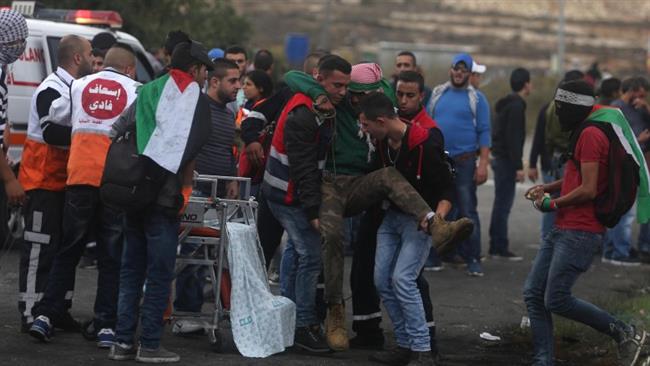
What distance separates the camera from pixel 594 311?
820 centimetres

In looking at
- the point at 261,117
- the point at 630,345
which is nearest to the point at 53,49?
the point at 261,117

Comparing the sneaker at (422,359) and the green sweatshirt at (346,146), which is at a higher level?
the green sweatshirt at (346,146)

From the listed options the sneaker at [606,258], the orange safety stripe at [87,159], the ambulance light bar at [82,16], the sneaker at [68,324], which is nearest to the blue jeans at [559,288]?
the orange safety stripe at [87,159]

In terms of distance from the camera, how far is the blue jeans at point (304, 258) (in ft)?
28.4

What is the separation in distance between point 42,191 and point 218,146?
1306 mm

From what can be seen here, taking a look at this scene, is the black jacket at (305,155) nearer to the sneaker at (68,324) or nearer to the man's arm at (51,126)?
the man's arm at (51,126)

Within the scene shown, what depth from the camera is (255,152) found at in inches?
381

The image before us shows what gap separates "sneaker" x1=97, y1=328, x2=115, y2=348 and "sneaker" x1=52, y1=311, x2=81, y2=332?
0.46 metres

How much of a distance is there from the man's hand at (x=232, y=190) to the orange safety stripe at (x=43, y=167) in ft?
3.56

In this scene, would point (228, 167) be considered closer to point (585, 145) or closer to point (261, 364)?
point (261, 364)

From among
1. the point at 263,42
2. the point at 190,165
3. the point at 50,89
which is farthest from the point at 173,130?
the point at 263,42

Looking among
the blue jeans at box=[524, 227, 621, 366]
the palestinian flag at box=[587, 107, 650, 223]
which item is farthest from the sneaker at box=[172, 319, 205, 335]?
the palestinian flag at box=[587, 107, 650, 223]

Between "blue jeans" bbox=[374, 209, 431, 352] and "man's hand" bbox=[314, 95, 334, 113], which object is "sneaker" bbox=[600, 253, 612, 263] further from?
"man's hand" bbox=[314, 95, 334, 113]

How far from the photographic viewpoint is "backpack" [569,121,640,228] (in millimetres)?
8016
